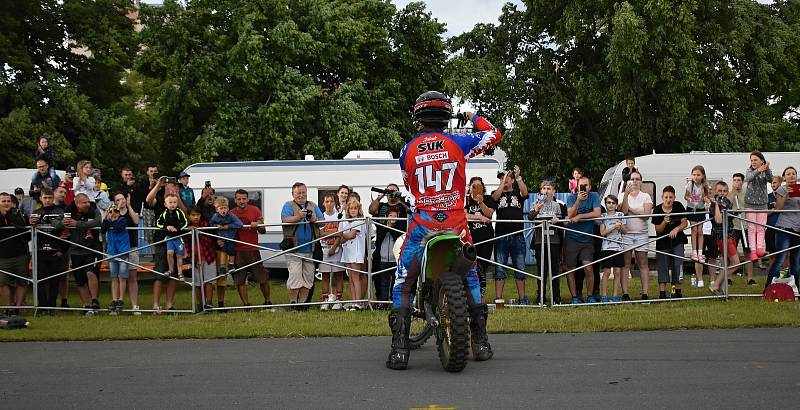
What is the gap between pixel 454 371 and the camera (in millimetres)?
8375

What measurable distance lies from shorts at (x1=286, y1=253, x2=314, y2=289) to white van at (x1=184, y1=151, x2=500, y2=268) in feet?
29.8

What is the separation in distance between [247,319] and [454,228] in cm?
538

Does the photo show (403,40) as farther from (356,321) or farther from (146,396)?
(146,396)

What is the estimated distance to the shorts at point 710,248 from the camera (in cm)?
1577

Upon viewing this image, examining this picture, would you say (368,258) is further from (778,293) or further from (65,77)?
(65,77)

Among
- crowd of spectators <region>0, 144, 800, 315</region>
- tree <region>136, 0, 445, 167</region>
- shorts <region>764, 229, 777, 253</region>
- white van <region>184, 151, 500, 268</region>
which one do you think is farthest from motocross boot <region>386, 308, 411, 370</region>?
tree <region>136, 0, 445, 167</region>

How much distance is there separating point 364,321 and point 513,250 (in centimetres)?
327

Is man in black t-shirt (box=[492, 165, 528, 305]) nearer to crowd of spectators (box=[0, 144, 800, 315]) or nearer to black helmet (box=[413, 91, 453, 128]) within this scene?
crowd of spectators (box=[0, 144, 800, 315])

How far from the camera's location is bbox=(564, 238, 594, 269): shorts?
14.8 metres

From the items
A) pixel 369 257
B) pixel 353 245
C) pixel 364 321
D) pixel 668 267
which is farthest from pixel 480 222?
pixel 364 321

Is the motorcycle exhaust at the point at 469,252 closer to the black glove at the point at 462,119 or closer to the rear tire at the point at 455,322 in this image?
the rear tire at the point at 455,322

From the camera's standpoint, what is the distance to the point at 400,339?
8797 millimetres

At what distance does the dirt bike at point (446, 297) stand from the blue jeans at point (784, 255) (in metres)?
7.51

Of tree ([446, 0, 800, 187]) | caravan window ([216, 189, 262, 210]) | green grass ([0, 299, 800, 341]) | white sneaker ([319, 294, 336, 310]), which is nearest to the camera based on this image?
green grass ([0, 299, 800, 341])
